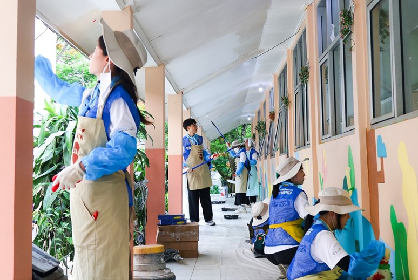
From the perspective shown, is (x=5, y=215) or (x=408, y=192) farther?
(x=408, y=192)

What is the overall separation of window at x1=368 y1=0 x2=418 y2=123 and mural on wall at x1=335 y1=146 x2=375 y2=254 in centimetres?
64

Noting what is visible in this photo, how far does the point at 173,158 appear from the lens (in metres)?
9.18

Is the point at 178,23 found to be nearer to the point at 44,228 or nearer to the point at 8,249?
the point at 44,228

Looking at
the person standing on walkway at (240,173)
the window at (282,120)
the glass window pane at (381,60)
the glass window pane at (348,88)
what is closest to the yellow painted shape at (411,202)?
the glass window pane at (381,60)

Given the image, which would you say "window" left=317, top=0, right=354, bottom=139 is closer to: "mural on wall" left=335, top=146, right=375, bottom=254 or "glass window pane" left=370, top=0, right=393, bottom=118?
"mural on wall" left=335, top=146, right=375, bottom=254

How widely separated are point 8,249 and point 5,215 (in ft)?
0.41

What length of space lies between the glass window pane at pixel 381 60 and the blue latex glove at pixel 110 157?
174 centimetres

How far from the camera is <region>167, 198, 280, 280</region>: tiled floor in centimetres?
492

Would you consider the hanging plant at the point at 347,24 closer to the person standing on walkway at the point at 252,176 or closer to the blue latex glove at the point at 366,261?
the blue latex glove at the point at 366,261

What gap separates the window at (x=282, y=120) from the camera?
9359 millimetres

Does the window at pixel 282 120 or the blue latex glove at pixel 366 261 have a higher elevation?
the window at pixel 282 120

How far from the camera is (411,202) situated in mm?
2979

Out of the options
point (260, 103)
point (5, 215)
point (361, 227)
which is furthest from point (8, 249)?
point (260, 103)

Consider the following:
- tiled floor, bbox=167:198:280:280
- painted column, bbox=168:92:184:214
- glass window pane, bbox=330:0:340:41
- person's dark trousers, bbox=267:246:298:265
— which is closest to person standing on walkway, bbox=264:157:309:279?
person's dark trousers, bbox=267:246:298:265
